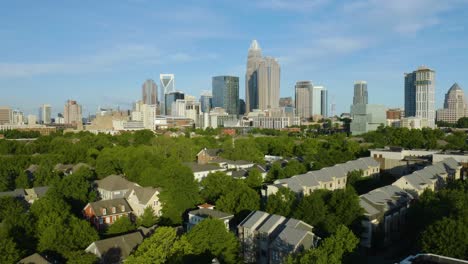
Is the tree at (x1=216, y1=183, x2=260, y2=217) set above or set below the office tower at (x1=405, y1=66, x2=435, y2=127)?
below

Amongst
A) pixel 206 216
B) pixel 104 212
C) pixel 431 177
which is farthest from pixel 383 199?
pixel 104 212

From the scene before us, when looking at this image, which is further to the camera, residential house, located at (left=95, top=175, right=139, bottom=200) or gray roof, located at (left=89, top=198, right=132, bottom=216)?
residential house, located at (left=95, top=175, right=139, bottom=200)

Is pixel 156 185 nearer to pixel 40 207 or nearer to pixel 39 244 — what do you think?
pixel 40 207

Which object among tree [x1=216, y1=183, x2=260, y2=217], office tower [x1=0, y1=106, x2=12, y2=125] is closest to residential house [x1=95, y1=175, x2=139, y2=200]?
tree [x1=216, y1=183, x2=260, y2=217]

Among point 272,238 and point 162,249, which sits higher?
point 162,249

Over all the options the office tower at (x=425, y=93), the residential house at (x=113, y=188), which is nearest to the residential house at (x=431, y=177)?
the residential house at (x=113, y=188)

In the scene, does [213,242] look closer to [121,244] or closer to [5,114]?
[121,244]

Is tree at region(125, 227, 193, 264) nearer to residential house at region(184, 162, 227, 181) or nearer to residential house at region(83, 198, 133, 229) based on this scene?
residential house at region(83, 198, 133, 229)

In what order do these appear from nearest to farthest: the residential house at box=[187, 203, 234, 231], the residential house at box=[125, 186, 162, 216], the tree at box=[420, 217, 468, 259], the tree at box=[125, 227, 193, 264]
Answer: the tree at box=[125, 227, 193, 264] < the tree at box=[420, 217, 468, 259] < the residential house at box=[187, 203, 234, 231] < the residential house at box=[125, 186, 162, 216]
